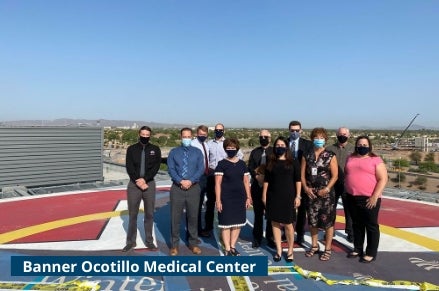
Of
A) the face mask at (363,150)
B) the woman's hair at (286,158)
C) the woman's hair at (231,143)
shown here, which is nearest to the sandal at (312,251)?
the woman's hair at (286,158)

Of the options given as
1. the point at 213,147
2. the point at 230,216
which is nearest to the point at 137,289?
the point at 230,216

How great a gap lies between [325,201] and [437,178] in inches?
1657

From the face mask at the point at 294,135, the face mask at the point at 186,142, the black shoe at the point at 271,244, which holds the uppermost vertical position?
the face mask at the point at 294,135

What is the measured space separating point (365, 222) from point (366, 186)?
0.53 m

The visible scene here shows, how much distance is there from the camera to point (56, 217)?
7.15 meters

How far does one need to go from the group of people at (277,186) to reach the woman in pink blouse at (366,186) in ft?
0.04

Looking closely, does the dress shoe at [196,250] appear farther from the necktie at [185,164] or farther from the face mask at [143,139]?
the face mask at [143,139]

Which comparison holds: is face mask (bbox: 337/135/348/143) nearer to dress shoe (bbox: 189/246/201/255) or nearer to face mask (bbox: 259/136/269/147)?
face mask (bbox: 259/136/269/147)

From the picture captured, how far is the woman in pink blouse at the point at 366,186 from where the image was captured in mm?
4582

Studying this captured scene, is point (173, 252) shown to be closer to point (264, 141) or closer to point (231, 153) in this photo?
point (231, 153)

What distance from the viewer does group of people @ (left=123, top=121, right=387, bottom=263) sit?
182 inches

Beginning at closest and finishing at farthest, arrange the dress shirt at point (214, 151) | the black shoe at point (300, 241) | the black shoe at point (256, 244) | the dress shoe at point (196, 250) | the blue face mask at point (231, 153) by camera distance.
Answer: the blue face mask at point (231, 153) → the dress shoe at point (196, 250) → the black shoe at point (256, 244) → the black shoe at point (300, 241) → the dress shirt at point (214, 151)

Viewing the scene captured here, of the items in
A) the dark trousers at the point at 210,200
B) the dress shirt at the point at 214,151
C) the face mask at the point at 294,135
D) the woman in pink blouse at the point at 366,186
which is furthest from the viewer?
the dark trousers at the point at 210,200

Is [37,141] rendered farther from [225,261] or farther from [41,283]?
[225,261]
